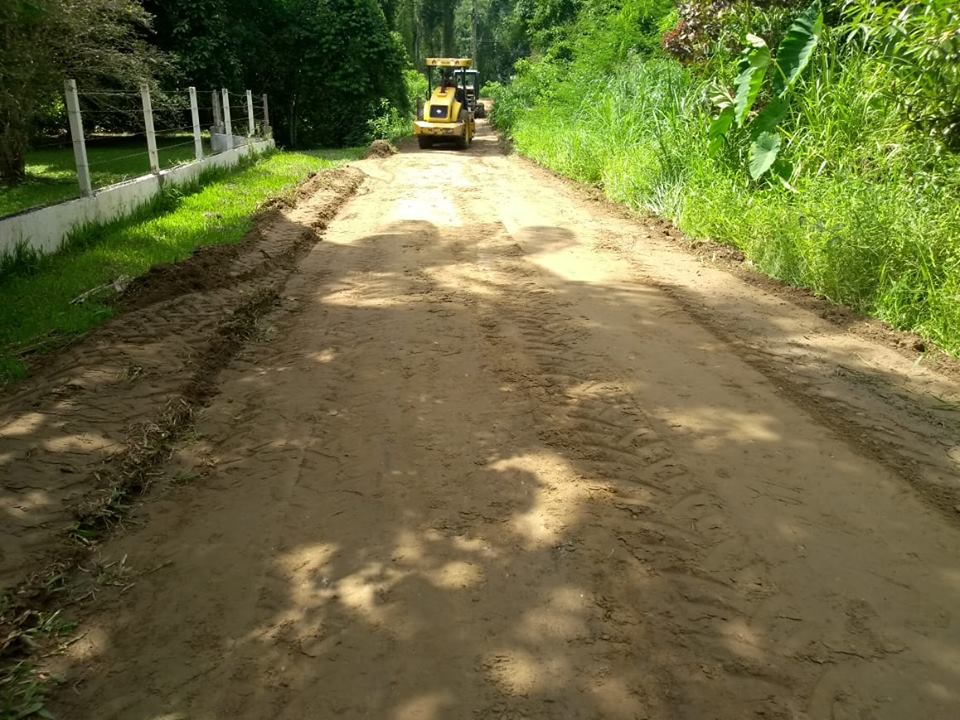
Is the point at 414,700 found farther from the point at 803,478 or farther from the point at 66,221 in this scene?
the point at 66,221

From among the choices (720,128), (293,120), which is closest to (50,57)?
(720,128)

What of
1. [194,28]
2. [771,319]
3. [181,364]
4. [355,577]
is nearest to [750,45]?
[771,319]

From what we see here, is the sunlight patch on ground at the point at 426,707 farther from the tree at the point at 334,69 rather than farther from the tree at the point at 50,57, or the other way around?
the tree at the point at 334,69

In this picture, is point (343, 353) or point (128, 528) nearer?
point (128, 528)

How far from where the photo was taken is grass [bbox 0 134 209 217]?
34.9 ft

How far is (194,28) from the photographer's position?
20.5m

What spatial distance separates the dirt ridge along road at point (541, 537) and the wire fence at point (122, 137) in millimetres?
6199

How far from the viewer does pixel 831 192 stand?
7.41 meters

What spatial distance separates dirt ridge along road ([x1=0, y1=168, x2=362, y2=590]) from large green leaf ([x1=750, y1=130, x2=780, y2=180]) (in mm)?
5822

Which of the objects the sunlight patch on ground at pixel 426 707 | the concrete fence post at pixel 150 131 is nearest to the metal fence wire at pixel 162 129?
the concrete fence post at pixel 150 131

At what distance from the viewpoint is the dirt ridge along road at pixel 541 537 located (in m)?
2.57

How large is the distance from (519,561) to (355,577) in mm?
717

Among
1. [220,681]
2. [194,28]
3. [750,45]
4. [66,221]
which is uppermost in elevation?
[194,28]

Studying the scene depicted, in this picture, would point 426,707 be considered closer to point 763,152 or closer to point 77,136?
point 763,152
